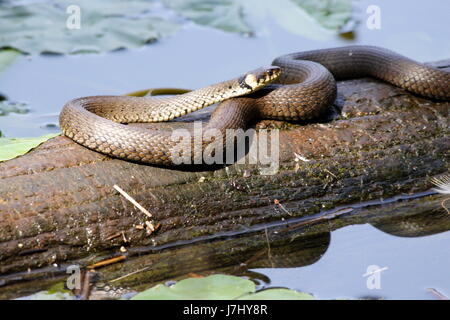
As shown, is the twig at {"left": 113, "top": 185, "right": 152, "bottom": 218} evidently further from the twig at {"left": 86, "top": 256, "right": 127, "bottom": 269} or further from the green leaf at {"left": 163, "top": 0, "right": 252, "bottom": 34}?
the green leaf at {"left": 163, "top": 0, "right": 252, "bottom": 34}

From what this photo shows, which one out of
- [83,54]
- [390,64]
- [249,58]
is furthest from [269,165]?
[83,54]

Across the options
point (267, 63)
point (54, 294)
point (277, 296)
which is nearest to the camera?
point (277, 296)

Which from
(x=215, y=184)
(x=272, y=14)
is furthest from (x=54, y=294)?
(x=272, y=14)

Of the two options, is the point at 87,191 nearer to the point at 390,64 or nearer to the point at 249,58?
the point at 390,64

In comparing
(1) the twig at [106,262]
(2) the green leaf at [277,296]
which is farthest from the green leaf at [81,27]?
(2) the green leaf at [277,296]

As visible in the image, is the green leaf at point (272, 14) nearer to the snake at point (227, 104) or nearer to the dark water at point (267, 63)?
the dark water at point (267, 63)

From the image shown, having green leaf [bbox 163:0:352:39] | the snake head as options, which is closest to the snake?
the snake head

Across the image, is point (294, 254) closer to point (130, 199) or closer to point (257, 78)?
point (130, 199)
